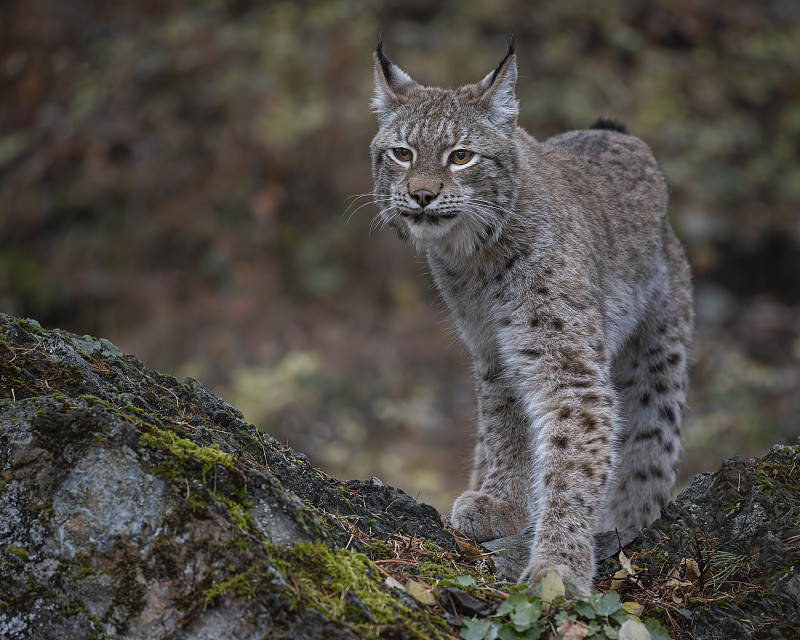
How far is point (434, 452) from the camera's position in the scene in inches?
356

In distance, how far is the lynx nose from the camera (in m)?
4.52

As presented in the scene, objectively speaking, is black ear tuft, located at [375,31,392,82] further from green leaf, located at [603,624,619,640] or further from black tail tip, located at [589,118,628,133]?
green leaf, located at [603,624,619,640]

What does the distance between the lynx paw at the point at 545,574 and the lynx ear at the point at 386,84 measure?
268 centimetres

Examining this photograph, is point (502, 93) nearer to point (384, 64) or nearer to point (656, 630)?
point (384, 64)

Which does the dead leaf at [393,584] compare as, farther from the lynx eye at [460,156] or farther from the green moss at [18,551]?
the lynx eye at [460,156]

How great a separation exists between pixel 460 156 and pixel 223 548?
2747mm

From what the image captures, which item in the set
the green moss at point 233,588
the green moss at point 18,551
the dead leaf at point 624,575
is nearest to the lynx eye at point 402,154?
the dead leaf at point 624,575

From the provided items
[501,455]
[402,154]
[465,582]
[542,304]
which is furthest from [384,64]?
[465,582]

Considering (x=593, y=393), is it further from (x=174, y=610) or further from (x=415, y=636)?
(x=174, y=610)

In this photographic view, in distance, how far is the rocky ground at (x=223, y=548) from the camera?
2555 mm

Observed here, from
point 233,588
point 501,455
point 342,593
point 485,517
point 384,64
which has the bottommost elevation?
point 233,588

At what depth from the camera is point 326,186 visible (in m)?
11.1

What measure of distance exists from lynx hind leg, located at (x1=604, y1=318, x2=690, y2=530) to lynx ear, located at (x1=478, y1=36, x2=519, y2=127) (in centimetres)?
178

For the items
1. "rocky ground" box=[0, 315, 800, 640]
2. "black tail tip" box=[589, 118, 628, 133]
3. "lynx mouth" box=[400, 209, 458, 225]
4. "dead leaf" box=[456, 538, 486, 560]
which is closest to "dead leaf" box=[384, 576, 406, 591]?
"rocky ground" box=[0, 315, 800, 640]
